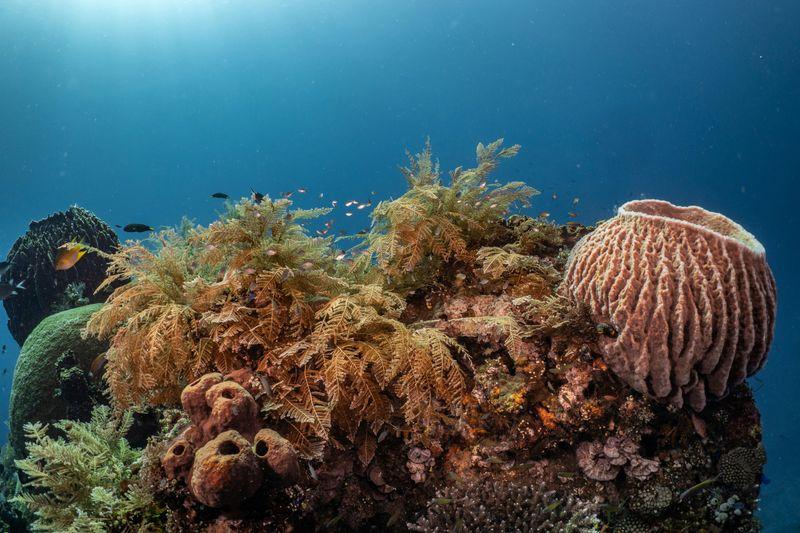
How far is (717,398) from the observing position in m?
3.29

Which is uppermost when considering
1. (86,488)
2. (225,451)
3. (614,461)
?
(614,461)

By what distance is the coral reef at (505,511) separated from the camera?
304 centimetres

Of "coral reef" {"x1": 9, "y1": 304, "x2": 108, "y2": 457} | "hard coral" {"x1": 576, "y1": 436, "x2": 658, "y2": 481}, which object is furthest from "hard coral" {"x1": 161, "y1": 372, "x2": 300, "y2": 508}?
"coral reef" {"x1": 9, "y1": 304, "x2": 108, "y2": 457}

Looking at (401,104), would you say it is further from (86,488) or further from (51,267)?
(86,488)

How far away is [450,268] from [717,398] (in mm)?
2569

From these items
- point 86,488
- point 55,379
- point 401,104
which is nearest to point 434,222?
point 86,488

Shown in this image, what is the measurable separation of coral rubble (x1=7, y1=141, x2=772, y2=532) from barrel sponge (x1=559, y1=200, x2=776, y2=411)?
0.05 m

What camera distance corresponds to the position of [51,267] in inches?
395

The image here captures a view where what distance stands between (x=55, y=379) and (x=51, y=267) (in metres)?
4.01

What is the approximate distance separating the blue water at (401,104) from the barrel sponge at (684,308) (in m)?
33.8

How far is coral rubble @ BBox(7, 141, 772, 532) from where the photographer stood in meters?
3.09

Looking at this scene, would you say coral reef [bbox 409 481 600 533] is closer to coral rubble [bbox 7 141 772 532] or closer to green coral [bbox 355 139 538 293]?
coral rubble [bbox 7 141 772 532]

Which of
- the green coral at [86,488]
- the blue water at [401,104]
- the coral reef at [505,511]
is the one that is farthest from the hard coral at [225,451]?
the blue water at [401,104]

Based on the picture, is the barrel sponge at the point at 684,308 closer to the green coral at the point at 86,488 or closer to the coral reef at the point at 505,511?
the coral reef at the point at 505,511
